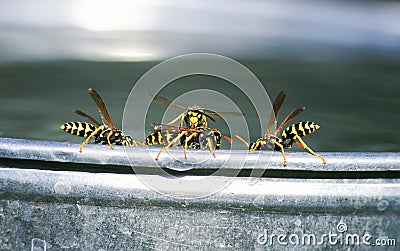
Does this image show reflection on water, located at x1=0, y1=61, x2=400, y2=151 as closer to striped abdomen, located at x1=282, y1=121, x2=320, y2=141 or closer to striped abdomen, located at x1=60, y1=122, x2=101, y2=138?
striped abdomen, located at x1=282, y1=121, x2=320, y2=141

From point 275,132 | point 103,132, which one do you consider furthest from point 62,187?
point 275,132

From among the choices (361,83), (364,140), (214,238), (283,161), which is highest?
(361,83)

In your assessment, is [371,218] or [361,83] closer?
[371,218]

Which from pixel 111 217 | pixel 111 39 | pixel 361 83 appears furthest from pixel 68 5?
pixel 111 217

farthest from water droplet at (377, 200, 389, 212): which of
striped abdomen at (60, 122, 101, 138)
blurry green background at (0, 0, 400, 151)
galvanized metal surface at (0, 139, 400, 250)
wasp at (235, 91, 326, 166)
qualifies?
blurry green background at (0, 0, 400, 151)

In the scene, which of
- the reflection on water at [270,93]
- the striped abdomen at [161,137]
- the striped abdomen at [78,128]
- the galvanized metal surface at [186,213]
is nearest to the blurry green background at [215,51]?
the reflection on water at [270,93]

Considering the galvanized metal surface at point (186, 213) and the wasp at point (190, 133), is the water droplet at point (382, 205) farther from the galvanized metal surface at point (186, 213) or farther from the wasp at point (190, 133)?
the wasp at point (190, 133)

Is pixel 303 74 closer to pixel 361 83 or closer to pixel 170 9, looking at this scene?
pixel 361 83
